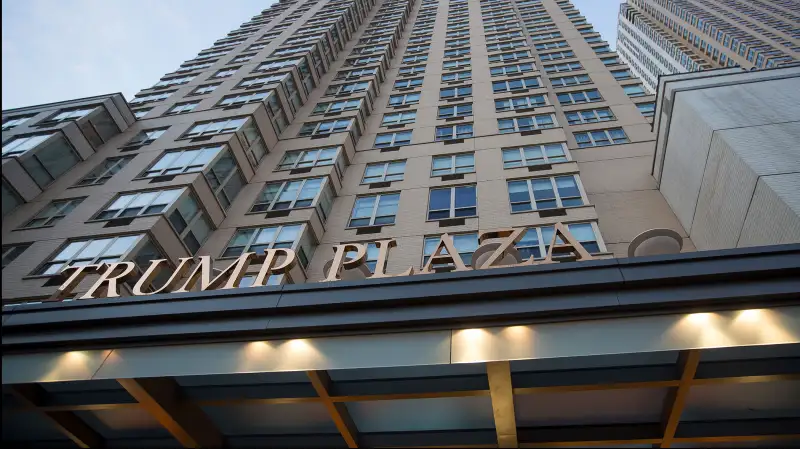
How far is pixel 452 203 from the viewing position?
19.5 m

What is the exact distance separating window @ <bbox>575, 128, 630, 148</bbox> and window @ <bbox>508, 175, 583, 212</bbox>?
524 centimetres

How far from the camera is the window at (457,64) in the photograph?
36.0 metres

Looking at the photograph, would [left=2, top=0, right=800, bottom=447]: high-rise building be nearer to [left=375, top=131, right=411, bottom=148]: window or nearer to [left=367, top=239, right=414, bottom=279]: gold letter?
[left=367, top=239, right=414, bottom=279]: gold letter

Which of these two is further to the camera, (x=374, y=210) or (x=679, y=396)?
(x=374, y=210)

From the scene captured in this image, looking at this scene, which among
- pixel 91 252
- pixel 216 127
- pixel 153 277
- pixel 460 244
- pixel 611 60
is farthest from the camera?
pixel 611 60

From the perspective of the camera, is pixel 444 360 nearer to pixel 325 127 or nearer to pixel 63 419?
pixel 63 419

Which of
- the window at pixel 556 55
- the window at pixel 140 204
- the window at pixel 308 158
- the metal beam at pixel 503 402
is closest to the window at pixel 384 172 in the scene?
the window at pixel 308 158

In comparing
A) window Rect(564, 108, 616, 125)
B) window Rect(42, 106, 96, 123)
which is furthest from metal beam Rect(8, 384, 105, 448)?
window Rect(564, 108, 616, 125)

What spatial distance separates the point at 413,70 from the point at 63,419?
3343 centimetres

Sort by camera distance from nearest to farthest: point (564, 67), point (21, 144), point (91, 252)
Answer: point (91, 252), point (21, 144), point (564, 67)

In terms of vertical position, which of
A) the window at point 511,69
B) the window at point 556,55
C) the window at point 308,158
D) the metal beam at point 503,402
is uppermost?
the window at point 556,55

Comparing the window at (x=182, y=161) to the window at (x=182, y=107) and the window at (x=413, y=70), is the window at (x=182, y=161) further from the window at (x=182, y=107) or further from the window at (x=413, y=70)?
the window at (x=413, y=70)

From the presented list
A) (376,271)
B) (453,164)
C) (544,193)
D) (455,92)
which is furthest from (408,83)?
(376,271)

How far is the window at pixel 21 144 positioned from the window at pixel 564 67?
1185 inches
